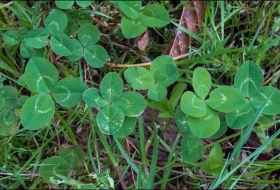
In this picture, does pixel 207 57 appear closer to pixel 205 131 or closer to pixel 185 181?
pixel 205 131

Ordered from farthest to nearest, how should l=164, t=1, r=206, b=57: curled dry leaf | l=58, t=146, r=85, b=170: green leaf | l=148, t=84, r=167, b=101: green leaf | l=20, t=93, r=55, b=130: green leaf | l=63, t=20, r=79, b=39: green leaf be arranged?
l=164, t=1, r=206, b=57: curled dry leaf → l=63, t=20, r=79, b=39: green leaf → l=58, t=146, r=85, b=170: green leaf → l=148, t=84, r=167, b=101: green leaf → l=20, t=93, r=55, b=130: green leaf

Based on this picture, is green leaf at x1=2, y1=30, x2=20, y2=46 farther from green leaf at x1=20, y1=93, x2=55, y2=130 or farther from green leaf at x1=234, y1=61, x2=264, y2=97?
green leaf at x1=234, y1=61, x2=264, y2=97

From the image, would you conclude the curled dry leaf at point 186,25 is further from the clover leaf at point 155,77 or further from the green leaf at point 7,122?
the green leaf at point 7,122

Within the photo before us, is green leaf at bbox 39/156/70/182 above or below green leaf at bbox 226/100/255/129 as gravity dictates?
below

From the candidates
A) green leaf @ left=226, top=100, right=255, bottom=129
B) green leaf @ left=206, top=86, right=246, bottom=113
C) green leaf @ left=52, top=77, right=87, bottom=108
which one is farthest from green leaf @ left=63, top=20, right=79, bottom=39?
green leaf @ left=226, top=100, right=255, bottom=129

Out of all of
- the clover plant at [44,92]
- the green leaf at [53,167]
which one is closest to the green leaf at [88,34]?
the clover plant at [44,92]

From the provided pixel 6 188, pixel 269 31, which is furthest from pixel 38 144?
pixel 269 31
